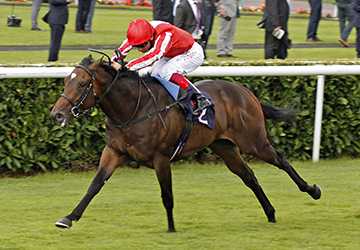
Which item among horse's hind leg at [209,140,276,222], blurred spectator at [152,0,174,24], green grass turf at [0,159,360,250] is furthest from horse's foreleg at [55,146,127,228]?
blurred spectator at [152,0,174,24]

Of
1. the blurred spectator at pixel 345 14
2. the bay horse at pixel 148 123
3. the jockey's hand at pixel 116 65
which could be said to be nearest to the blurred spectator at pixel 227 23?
the blurred spectator at pixel 345 14

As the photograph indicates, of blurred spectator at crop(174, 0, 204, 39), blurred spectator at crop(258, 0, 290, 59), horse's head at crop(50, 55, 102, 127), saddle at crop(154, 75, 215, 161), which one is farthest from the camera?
blurred spectator at crop(174, 0, 204, 39)

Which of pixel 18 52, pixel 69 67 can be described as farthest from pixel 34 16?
pixel 69 67

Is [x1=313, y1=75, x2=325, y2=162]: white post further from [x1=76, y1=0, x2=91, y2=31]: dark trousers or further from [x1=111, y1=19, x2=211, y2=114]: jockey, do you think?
[x1=76, y1=0, x2=91, y2=31]: dark trousers

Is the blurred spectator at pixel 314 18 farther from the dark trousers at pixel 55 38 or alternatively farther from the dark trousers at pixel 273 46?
the dark trousers at pixel 55 38

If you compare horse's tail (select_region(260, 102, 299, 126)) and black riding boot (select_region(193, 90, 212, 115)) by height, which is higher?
black riding boot (select_region(193, 90, 212, 115))

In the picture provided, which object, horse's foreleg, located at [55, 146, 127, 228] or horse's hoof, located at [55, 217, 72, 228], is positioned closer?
horse's hoof, located at [55, 217, 72, 228]

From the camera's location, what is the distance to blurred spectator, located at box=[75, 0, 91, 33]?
12.2 meters

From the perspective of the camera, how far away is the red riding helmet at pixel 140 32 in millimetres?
3953

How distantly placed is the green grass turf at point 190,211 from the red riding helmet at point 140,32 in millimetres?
1502

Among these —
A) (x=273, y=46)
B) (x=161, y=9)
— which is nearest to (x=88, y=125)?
(x=273, y=46)

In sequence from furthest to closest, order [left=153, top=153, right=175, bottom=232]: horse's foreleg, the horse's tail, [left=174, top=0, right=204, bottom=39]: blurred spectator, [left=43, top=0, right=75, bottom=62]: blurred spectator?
[left=174, top=0, right=204, bottom=39]: blurred spectator < [left=43, top=0, right=75, bottom=62]: blurred spectator < the horse's tail < [left=153, top=153, right=175, bottom=232]: horse's foreleg

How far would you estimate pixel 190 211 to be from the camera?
475 centimetres

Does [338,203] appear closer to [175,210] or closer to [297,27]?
[175,210]
